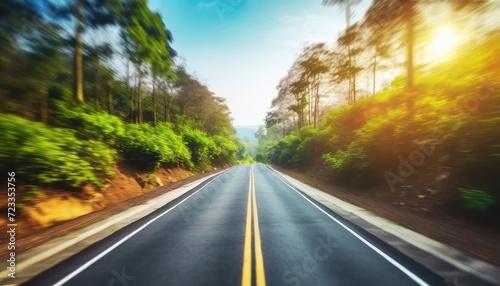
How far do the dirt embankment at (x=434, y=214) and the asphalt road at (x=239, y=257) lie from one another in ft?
5.78

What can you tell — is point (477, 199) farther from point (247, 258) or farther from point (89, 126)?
point (89, 126)

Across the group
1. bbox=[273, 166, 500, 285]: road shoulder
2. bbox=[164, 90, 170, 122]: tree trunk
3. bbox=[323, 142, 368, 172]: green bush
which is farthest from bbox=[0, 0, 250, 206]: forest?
bbox=[323, 142, 368, 172]: green bush

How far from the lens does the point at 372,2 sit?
40.9ft

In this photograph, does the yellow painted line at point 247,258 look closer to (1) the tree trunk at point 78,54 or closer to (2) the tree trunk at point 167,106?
(1) the tree trunk at point 78,54

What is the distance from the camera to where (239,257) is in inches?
197

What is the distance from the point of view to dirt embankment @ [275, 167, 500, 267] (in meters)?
5.82

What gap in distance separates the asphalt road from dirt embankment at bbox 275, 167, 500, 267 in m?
1.76

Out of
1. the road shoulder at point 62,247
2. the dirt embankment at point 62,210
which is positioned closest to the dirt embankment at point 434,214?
the road shoulder at point 62,247

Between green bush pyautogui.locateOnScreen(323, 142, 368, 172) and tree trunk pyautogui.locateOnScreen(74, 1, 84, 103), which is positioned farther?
green bush pyautogui.locateOnScreen(323, 142, 368, 172)

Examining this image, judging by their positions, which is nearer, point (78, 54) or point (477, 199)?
point (477, 199)

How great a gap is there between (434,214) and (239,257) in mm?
7233

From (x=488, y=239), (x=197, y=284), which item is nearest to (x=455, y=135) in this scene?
(x=488, y=239)

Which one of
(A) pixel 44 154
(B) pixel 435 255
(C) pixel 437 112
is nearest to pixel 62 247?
(A) pixel 44 154

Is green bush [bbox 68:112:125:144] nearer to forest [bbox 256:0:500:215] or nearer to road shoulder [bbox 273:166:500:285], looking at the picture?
road shoulder [bbox 273:166:500:285]
